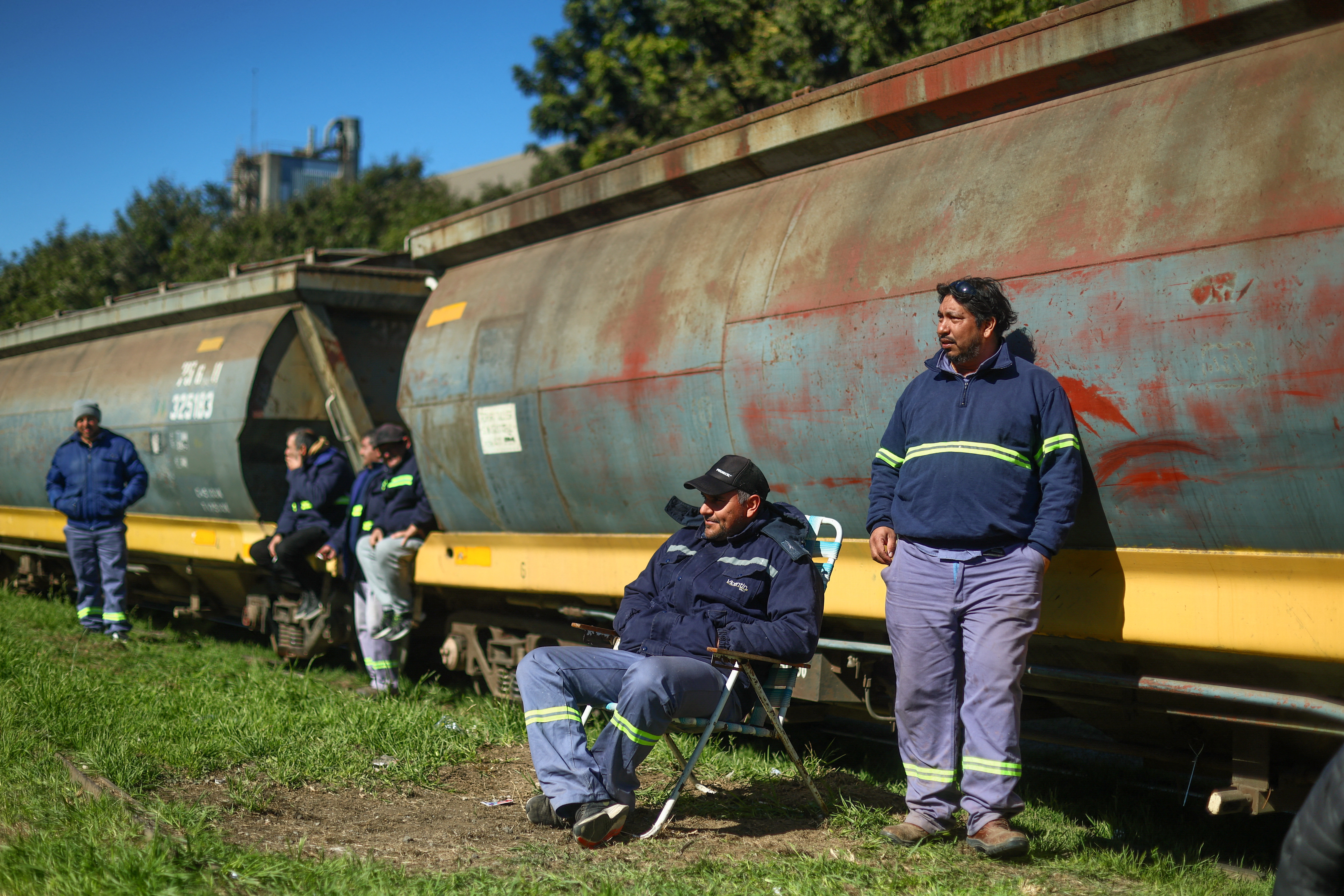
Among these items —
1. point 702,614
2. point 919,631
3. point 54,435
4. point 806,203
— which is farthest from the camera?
point 54,435

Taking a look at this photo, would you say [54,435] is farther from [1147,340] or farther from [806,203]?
[1147,340]

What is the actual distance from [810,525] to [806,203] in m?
1.49

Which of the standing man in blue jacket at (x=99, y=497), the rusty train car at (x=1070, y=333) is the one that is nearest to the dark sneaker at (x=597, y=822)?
the rusty train car at (x=1070, y=333)

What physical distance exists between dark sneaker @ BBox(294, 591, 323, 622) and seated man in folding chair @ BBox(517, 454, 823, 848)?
14.7 ft

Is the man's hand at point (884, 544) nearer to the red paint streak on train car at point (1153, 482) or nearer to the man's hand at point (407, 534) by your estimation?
the red paint streak on train car at point (1153, 482)

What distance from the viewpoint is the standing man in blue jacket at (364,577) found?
7152 mm

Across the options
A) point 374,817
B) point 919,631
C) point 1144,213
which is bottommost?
point 374,817

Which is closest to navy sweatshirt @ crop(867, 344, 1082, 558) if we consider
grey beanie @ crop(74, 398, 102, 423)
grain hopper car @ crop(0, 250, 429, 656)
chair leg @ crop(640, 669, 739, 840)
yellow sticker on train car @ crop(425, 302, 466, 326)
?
chair leg @ crop(640, 669, 739, 840)

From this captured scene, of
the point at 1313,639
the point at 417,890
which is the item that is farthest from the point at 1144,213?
the point at 417,890

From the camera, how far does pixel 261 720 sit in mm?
5785

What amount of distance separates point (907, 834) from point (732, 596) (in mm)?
1071

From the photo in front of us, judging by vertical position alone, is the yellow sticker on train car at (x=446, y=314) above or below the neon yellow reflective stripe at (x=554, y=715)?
above

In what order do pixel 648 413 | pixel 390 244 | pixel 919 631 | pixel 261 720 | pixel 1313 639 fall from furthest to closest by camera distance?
1. pixel 390 244
2. pixel 261 720
3. pixel 648 413
4. pixel 919 631
5. pixel 1313 639

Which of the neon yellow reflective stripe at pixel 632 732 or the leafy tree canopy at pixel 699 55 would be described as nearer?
the neon yellow reflective stripe at pixel 632 732
